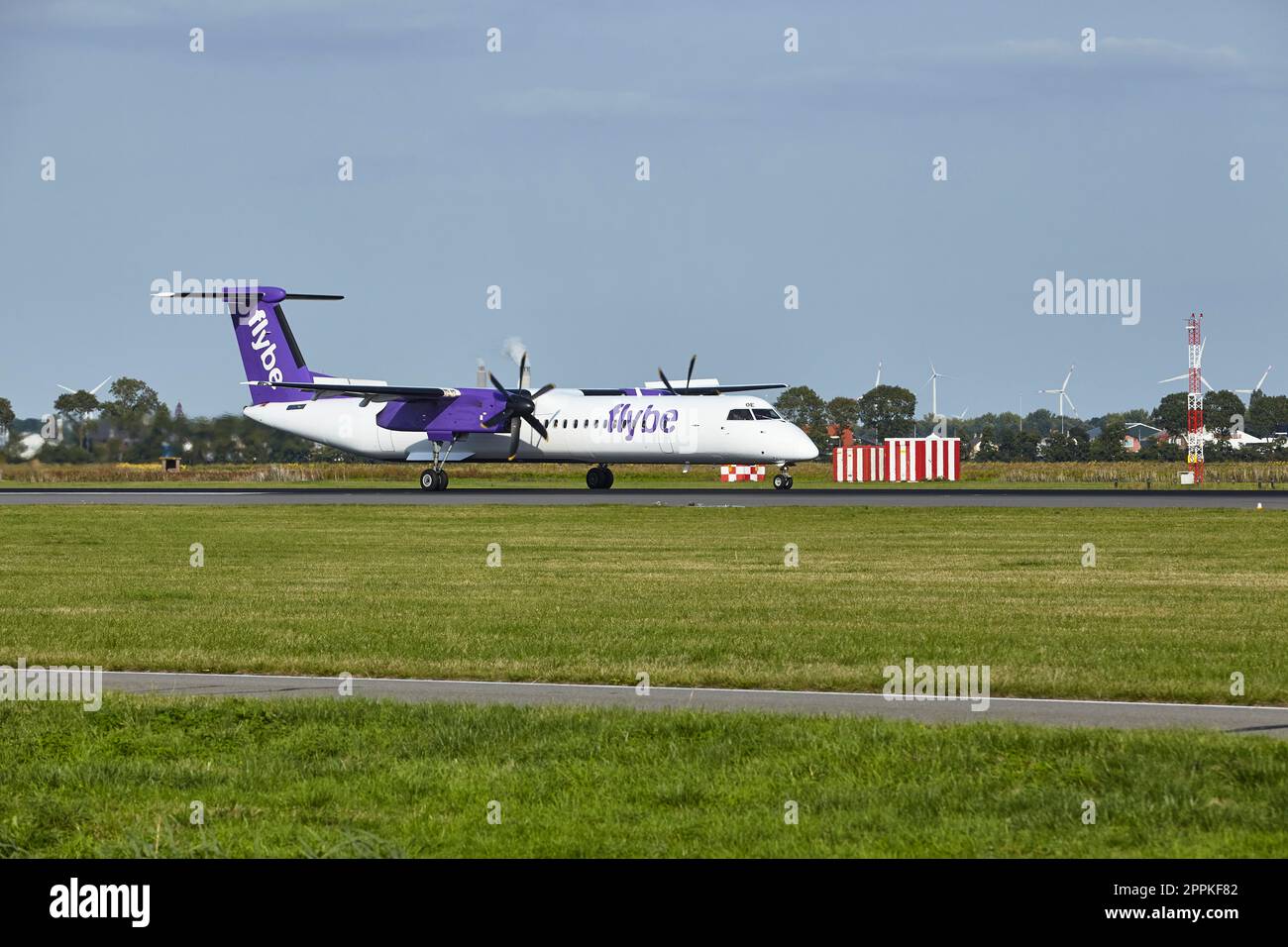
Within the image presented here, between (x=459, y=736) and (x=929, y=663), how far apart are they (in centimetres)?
616

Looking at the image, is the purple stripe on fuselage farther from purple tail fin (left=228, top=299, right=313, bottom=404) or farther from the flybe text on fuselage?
purple tail fin (left=228, top=299, right=313, bottom=404)

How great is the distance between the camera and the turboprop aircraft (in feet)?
206

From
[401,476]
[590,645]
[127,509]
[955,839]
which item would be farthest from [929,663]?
[401,476]

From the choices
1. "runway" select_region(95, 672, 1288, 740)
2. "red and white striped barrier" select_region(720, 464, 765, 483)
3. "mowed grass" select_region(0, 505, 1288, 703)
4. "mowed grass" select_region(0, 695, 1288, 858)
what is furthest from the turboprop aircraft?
"mowed grass" select_region(0, 695, 1288, 858)

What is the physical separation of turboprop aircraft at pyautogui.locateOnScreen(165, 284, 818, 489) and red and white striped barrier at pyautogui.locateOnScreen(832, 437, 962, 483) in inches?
632

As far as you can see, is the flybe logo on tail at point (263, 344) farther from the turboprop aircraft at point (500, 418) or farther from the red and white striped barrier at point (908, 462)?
the red and white striped barrier at point (908, 462)

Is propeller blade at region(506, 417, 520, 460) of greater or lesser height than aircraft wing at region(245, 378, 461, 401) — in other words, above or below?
below

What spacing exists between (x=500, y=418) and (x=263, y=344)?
568 inches

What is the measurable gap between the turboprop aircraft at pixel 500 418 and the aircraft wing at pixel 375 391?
0.14ft

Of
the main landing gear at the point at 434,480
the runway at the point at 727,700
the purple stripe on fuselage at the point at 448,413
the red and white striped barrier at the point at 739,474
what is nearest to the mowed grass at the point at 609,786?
the runway at the point at 727,700

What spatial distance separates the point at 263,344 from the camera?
7325cm
